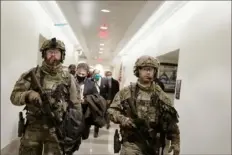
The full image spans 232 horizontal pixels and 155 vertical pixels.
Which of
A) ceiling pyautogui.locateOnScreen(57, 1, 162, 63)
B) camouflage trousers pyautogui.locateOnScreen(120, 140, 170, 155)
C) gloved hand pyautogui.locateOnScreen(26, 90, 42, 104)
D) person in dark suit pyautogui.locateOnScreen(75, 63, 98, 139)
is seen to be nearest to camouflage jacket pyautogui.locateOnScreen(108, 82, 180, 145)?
camouflage trousers pyautogui.locateOnScreen(120, 140, 170, 155)

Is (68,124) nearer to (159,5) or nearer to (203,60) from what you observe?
(203,60)

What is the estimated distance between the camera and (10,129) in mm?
4887

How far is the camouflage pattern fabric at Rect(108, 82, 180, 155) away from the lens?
256 cm

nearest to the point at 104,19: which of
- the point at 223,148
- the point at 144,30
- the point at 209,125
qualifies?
the point at 144,30

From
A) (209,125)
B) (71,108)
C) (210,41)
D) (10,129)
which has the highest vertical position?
(210,41)

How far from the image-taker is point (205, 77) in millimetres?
4141

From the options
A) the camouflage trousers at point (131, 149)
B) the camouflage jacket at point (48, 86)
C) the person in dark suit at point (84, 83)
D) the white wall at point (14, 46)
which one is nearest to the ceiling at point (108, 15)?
the white wall at point (14, 46)

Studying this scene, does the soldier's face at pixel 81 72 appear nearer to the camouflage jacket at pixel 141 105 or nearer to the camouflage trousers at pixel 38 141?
the camouflage jacket at pixel 141 105

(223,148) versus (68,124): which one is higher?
(68,124)

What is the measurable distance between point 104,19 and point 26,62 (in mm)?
2462

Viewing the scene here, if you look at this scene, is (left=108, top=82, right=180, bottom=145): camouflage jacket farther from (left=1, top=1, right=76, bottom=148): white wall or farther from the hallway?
(left=1, top=1, right=76, bottom=148): white wall

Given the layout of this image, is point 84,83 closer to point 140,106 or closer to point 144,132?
point 140,106

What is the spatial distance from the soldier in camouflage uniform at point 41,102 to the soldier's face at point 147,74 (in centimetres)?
69

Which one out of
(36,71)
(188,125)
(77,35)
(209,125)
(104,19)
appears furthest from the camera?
(77,35)
